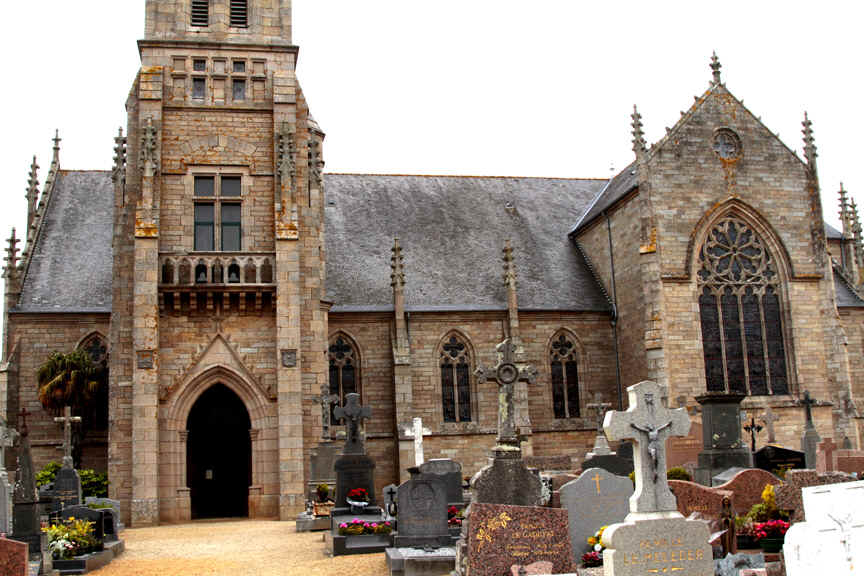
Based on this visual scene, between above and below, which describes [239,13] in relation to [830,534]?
above

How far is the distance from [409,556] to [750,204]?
2146cm

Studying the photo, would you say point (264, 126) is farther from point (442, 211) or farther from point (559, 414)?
point (559, 414)

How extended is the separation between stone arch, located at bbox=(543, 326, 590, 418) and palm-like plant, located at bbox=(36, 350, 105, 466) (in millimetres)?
15323

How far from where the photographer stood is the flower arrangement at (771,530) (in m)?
11.8

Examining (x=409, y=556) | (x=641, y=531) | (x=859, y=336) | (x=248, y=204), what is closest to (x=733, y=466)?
(x=409, y=556)

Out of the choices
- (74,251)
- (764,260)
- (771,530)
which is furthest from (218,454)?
(771,530)

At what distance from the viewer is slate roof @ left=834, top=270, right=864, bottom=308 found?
3484 cm

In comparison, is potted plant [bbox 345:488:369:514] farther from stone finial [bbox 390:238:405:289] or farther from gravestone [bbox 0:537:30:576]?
stone finial [bbox 390:238:405:289]

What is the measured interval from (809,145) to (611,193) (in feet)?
25.0

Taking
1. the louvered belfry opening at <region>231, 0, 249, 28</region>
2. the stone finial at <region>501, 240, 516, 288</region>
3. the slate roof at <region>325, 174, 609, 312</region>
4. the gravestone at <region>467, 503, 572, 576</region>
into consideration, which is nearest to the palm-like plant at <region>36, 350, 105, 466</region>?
the slate roof at <region>325, 174, 609, 312</region>

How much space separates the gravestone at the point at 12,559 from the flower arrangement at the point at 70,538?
170 inches

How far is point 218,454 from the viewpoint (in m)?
29.3

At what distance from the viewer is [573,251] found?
1415 inches

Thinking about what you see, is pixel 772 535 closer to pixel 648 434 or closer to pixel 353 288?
pixel 648 434
